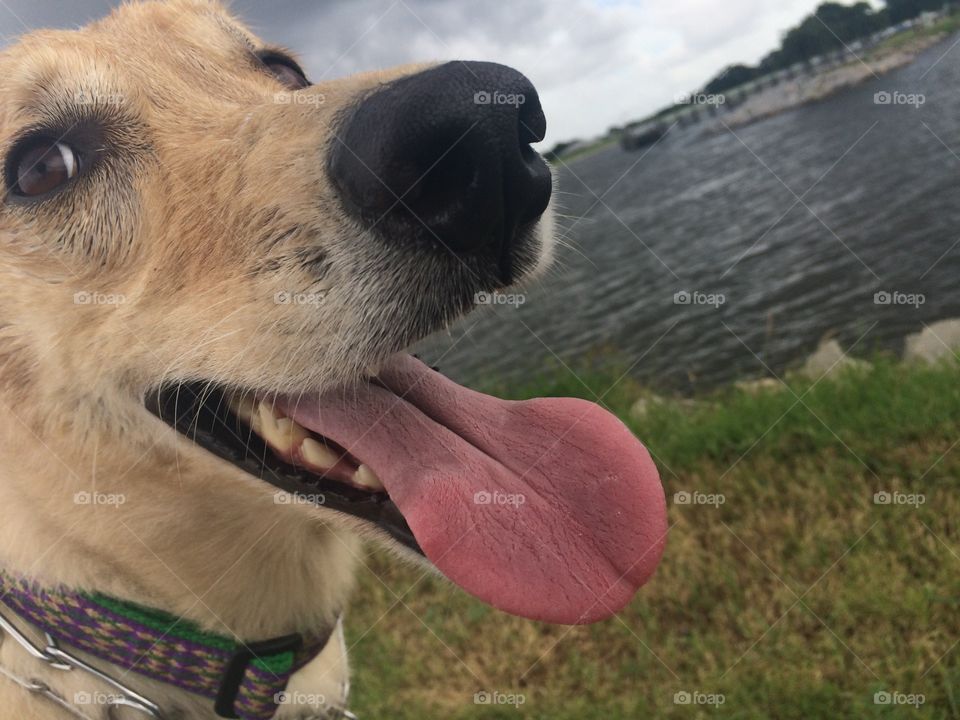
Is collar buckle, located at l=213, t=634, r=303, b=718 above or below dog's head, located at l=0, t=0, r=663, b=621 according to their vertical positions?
below

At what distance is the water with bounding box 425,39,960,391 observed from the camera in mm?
7699

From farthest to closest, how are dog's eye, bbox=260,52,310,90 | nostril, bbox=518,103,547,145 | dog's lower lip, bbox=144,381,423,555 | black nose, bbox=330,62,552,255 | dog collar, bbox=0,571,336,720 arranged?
dog's eye, bbox=260,52,310,90 → dog collar, bbox=0,571,336,720 → dog's lower lip, bbox=144,381,423,555 → nostril, bbox=518,103,547,145 → black nose, bbox=330,62,552,255

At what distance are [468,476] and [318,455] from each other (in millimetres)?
423

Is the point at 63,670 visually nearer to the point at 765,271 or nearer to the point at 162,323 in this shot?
the point at 162,323

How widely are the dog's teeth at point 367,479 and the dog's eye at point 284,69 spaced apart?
1.75m

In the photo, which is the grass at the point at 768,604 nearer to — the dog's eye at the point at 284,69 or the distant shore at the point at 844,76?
the dog's eye at the point at 284,69

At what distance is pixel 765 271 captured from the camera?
10766 millimetres

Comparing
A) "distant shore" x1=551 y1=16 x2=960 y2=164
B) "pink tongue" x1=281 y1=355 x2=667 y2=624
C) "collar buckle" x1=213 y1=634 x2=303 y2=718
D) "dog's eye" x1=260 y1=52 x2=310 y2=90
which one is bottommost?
"collar buckle" x1=213 y1=634 x2=303 y2=718

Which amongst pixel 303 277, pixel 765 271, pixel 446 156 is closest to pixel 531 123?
pixel 446 156

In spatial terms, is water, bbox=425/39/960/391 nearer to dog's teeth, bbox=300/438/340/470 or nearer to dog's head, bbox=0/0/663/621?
dog's head, bbox=0/0/663/621

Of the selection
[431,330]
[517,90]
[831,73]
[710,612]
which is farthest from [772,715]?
[831,73]

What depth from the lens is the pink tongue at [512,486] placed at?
1865 millimetres

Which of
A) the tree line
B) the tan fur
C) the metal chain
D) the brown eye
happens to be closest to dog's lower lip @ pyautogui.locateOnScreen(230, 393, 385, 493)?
the tan fur

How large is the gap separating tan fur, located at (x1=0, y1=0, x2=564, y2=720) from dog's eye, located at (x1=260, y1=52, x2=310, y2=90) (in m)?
0.58
